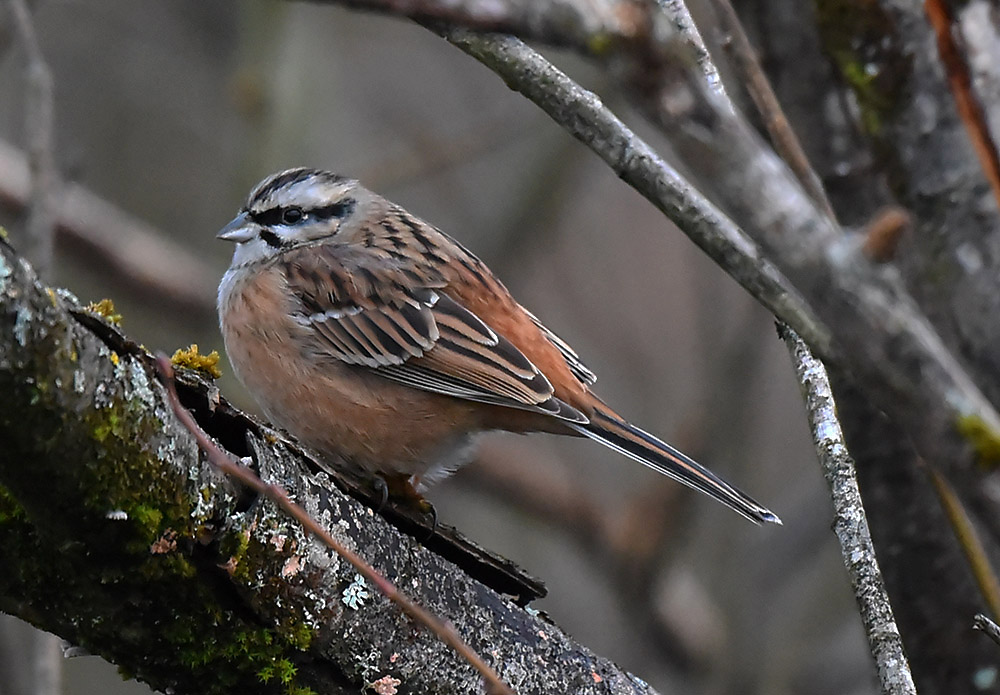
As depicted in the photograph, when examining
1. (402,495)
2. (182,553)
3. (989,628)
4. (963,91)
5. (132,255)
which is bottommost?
(989,628)

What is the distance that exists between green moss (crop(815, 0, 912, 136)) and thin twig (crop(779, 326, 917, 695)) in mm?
499

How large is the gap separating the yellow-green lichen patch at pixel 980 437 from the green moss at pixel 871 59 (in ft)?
2.64

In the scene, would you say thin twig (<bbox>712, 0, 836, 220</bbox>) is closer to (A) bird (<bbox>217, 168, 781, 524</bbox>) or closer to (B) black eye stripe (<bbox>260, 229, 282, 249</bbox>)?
(A) bird (<bbox>217, 168, 781, 524</bbox>)

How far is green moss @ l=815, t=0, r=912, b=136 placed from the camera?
5.80 ft

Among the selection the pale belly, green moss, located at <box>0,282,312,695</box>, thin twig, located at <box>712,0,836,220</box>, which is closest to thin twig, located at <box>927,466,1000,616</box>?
thin twig, located at <box>712,0,836,220</box>

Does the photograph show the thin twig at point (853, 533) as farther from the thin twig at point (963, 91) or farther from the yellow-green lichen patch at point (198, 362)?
the yellow-green lichen patch at point (198, 362)

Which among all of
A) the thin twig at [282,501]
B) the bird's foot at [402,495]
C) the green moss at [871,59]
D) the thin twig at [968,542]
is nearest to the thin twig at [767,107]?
the green moss at [871,59]

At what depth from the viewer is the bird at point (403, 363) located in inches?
139

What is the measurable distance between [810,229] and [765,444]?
21.1ft

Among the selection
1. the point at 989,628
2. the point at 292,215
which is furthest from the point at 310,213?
the point at 989,628

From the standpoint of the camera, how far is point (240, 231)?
4.25m

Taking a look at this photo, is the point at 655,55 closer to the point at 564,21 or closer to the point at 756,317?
the point at 564,21

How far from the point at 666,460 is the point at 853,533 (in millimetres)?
1177

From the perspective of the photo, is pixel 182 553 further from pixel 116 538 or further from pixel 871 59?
pixel 871 59
